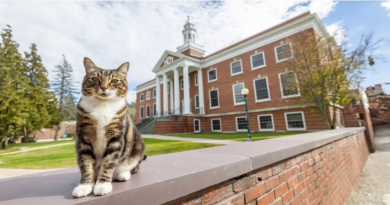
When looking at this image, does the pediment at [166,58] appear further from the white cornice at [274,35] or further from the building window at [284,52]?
the building window at [284,52]

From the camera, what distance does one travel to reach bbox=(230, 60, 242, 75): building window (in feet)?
66.0

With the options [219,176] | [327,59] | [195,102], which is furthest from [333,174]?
[195,102]

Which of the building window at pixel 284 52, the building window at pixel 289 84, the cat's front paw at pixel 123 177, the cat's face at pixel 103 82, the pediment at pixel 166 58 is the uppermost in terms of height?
the pediment at pixel 166 58

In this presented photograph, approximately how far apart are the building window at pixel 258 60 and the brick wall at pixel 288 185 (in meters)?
16.1

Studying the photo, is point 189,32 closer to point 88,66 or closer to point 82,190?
point 88,66

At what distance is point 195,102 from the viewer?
80.3 ft

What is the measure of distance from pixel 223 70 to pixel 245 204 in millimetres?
20977

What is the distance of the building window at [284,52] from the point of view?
1482 centimetres

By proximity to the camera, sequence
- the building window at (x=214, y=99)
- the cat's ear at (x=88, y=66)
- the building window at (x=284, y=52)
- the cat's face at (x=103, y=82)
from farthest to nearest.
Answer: the building window at (x=214, y=99), the building window at (x=284, y=52), the cat's ear at (x=88, y=66), the cat's face at (x=103, y=82)

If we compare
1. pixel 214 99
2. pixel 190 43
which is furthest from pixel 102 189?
pixel 190 43

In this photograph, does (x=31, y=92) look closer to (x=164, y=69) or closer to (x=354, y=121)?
(x=164, y=69)

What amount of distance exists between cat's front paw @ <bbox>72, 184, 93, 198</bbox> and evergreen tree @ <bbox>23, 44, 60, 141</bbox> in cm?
1998

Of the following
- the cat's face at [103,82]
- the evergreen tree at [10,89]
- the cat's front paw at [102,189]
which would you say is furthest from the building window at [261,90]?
the evergreen tree at [10,89]

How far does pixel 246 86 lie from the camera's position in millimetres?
19203
